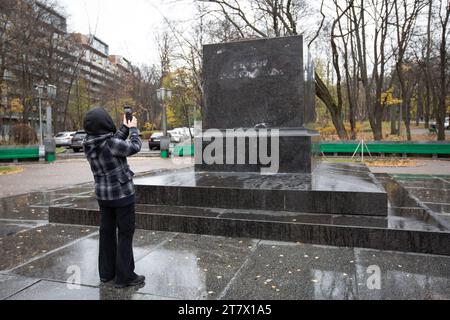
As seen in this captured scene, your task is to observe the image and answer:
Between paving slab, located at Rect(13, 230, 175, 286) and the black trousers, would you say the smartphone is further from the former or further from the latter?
paving slab, located at Rect(13, 230, 175, 286)

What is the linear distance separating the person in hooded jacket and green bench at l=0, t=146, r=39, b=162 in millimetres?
21198

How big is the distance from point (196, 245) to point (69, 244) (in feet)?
5.93

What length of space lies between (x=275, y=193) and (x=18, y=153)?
20773 millimetres

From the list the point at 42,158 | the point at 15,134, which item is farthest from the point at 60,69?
the point at 42,158

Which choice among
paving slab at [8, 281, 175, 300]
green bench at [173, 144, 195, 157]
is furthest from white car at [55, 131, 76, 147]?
paving slab at [8, 281, 175, 300]

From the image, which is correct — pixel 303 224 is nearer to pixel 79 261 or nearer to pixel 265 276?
pixel 265 276

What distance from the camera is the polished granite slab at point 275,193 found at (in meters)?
5.39

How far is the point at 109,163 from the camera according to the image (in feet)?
11.4

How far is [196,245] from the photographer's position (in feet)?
16.2

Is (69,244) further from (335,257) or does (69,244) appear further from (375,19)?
(375,19)

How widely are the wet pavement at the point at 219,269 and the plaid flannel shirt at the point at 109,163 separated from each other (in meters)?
1.00

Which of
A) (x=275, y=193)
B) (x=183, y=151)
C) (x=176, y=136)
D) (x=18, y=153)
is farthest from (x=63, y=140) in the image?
(x=275, y=193)

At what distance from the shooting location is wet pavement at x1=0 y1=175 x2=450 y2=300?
11.5 feet

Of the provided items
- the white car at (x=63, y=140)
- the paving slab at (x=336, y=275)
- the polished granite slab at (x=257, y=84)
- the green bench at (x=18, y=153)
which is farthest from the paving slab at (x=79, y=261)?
the white car at (x=63, y=140)
